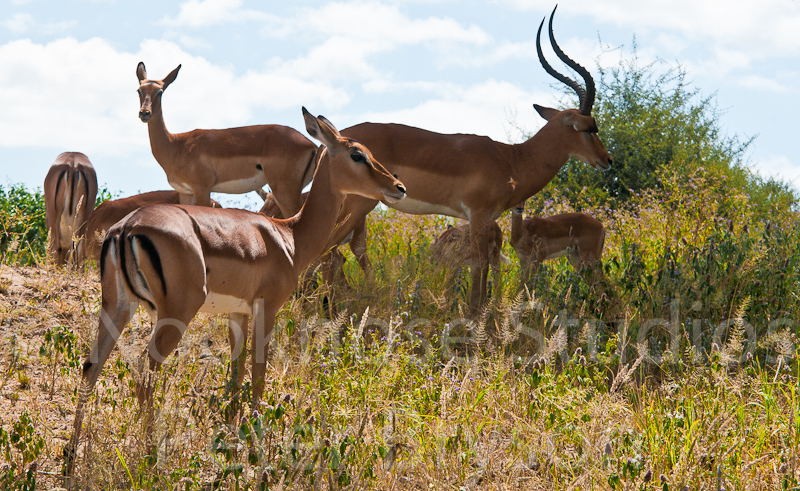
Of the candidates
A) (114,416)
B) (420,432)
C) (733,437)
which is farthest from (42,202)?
(733,437)

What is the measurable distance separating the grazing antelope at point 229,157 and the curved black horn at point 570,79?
2712 mm

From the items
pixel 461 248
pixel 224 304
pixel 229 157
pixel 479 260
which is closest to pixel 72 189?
pixel 229 157

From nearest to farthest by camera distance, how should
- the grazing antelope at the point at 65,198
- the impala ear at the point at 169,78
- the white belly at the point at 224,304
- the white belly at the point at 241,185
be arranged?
the white belly at the point at 224,304 < the white belly at the point at 241,185 < the impala ear at the point at 169,78 < the grazing antelope at the point at 65,198

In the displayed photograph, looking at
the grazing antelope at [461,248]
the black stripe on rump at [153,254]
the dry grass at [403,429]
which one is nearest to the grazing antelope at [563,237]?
the grazing antelope at [461,248]

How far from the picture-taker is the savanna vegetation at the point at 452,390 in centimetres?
326

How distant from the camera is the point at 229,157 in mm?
8375

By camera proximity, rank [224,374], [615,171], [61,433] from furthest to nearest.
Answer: [615,171], [224,374], [61,433]

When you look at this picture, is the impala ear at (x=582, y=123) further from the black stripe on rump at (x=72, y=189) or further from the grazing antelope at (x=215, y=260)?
the black stripe on rump at (x=72, y=189)

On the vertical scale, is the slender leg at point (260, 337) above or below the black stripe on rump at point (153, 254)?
below

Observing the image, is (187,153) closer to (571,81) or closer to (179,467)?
(571,81)

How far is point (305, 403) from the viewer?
4.25 m

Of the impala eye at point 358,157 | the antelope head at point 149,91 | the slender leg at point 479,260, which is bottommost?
the slender leg at point 479,260

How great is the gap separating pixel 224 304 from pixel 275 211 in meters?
4.84

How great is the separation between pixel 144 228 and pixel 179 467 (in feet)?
3.65
